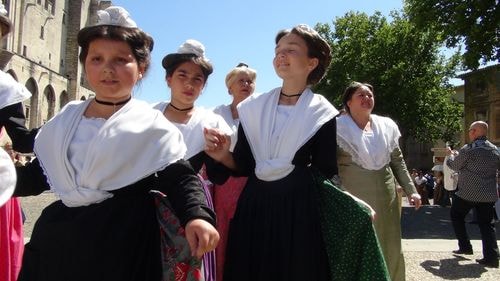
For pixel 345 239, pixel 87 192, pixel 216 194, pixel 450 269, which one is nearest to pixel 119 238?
pixel 87 192

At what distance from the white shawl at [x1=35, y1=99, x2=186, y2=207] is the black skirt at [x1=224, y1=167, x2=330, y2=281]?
686 mm

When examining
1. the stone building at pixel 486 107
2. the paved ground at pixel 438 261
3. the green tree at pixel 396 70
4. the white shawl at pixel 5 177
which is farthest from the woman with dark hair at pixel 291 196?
the stone building at pixel 486 107

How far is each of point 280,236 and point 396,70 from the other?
120 feet

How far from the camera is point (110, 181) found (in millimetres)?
1974

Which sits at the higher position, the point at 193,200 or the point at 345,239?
the point at 193,200

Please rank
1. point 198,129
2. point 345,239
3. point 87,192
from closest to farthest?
point 87,192
point 345,239
point 198,129

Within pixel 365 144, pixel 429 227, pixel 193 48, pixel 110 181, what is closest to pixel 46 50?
pixel 429 227

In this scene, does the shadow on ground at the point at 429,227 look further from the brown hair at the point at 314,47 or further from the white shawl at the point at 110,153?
the white shawl at the point at 110,153

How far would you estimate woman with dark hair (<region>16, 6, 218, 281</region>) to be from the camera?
76.3 inches

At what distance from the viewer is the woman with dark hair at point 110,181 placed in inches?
76.3

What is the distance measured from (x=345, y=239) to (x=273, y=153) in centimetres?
55

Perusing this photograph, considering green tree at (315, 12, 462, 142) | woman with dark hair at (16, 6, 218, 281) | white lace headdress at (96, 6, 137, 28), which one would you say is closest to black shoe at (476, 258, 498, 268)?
woman with dark hair at (16, 6, 218, 281)

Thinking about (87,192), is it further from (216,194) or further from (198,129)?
(216,194)

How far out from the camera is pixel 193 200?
6.37 ft
